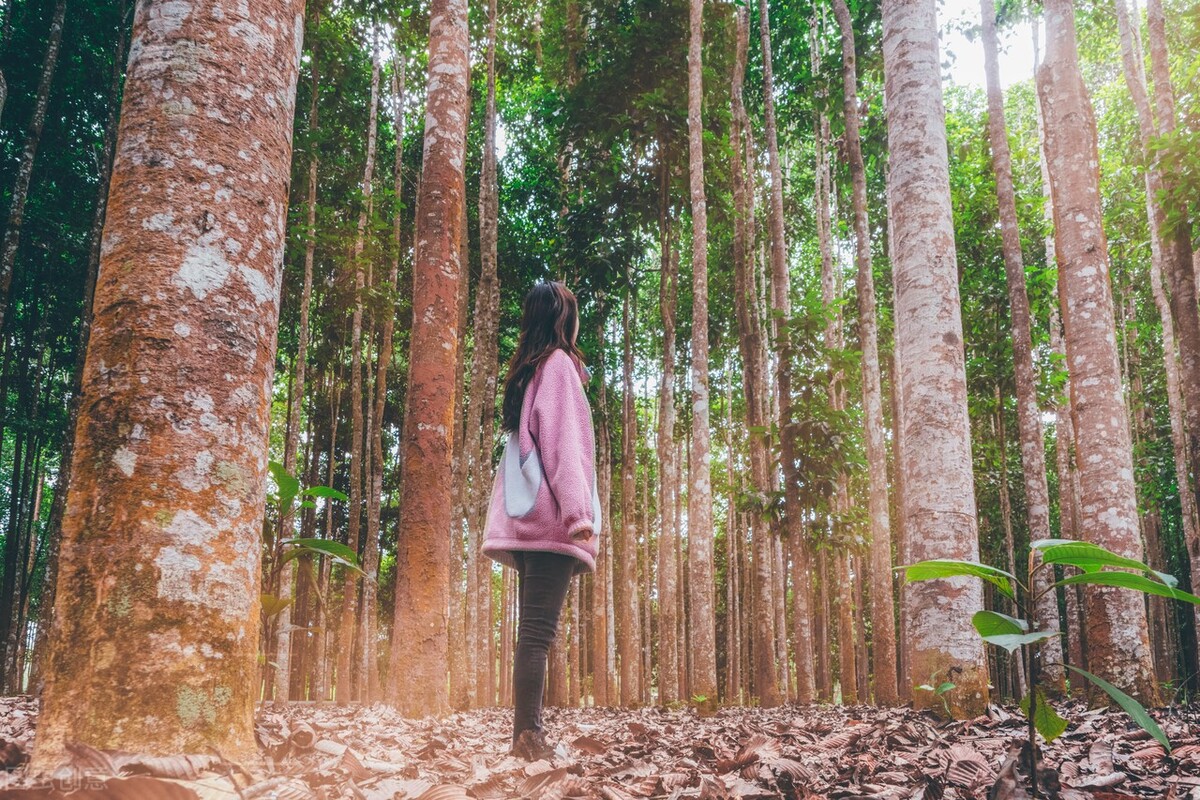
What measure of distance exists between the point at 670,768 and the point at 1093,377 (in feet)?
15.4

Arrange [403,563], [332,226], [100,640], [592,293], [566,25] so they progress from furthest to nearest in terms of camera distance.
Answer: [592,293] → [566,25] → [332,226] → [403,563] → [100,640]

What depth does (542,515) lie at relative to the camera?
2.86 metres

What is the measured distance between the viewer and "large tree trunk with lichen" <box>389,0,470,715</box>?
15.2ft

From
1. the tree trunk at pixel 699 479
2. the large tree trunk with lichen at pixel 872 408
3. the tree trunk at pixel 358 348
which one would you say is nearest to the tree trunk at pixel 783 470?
the tree trunk at pixel 699 479

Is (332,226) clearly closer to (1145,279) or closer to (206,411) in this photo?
(206,411)

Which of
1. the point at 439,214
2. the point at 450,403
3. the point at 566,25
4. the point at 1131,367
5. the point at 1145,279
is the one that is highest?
the point at 566,25

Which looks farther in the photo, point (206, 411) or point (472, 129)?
point (472, 129)

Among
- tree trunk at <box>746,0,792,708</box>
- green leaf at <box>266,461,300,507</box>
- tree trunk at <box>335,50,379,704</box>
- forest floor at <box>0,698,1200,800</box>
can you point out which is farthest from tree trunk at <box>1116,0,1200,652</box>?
tree trunk at <box>335,50,379,704</box>

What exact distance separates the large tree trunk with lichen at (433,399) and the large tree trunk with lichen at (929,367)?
9.43 ft

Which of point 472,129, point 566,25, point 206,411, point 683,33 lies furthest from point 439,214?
point 472,129

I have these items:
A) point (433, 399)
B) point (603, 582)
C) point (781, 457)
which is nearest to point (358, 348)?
point (603, 582)

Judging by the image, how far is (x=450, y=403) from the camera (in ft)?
16.5

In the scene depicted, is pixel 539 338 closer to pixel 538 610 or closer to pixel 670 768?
pixel 538 610

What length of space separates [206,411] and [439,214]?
373 centimetres
